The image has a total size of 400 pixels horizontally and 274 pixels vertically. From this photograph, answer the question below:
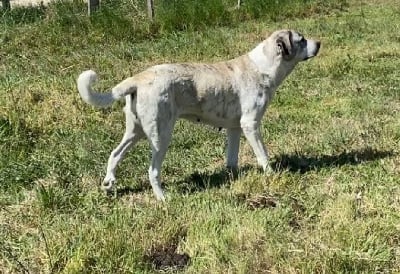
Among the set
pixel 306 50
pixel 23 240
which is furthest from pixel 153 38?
pixel 23 240

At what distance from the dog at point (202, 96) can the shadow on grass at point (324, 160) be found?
42cm

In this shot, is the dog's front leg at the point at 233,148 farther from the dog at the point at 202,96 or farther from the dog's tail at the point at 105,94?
the dog's tail at the point at 105,94

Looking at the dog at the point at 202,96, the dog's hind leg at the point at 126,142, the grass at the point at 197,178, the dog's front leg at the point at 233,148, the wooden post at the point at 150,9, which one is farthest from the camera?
the wooden post at the point at 150,9

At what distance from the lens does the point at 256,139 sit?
19.4 feet

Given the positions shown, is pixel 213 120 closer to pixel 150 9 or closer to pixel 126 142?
pixel 126 142

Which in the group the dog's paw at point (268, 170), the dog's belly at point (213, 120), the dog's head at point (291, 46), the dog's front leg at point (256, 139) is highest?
the dog's head at point (291, 46)

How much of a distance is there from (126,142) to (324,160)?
204 centimetres

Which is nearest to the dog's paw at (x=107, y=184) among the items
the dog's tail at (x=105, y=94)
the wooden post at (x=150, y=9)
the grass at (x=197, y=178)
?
the grass at (x=197, y=178)

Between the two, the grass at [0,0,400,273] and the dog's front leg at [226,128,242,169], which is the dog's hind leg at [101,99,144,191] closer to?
the grass at [0,0,400,273]

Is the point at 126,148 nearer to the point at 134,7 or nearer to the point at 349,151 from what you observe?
the point at 349,151

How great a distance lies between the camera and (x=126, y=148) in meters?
5.76

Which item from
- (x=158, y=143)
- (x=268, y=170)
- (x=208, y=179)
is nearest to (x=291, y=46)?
(x=268, y=170)

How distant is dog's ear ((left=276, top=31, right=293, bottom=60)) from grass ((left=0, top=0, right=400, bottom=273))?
3.50 ft

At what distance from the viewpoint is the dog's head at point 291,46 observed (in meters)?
6.11
